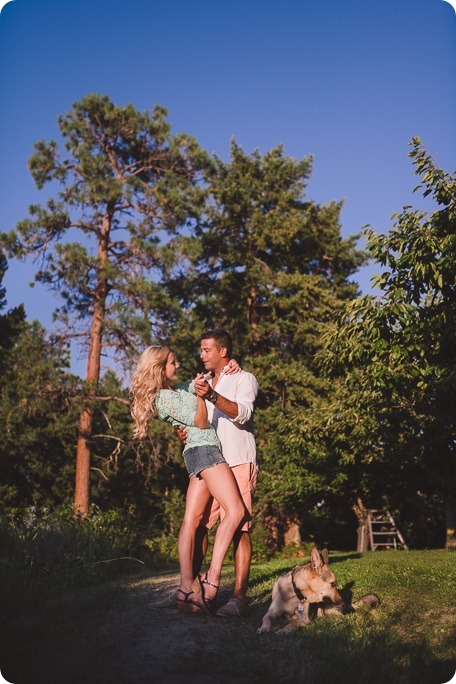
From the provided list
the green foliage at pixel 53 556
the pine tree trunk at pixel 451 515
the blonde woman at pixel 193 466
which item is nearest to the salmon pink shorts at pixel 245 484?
the blonde woman at pixel 193 466

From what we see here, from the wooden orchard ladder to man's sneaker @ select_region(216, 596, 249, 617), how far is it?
19626mm

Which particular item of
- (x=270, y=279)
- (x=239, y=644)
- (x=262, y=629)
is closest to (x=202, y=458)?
(x=262, y=629)

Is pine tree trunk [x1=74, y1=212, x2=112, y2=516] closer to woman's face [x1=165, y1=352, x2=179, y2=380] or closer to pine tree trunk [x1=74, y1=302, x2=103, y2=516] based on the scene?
pine tree trunk [x1=74, y1=302, x2=103, y2=516]

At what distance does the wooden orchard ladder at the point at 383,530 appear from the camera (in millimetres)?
23969

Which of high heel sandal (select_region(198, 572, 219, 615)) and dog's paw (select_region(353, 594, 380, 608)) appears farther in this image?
dog's paw (select_region(353, 594, 380, 608))

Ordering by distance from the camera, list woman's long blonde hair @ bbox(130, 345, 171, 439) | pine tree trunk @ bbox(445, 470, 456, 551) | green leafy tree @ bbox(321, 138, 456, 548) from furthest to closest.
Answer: pine tree trunk @ bbox(445, 470, 456, 551), green leafy tree @ bbox(321, 138, 456, 548), woman's long blonde hair @ bbox(130, 345, 171, 439)

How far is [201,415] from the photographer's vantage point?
Answer: 4793 millimetres

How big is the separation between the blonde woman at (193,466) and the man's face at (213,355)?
0.25 m

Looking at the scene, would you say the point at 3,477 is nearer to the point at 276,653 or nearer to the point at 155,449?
the point at 155,449

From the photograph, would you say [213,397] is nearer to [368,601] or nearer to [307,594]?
[307,594]

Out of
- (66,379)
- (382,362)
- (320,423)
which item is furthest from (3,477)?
(382,362)

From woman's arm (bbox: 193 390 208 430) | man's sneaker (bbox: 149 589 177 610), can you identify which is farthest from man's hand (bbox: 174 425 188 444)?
man's sneaker (bbox: 149 589 177 610)

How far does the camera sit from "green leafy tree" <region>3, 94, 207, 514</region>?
21000 mm

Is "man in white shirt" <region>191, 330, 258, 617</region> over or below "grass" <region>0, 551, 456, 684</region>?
over
